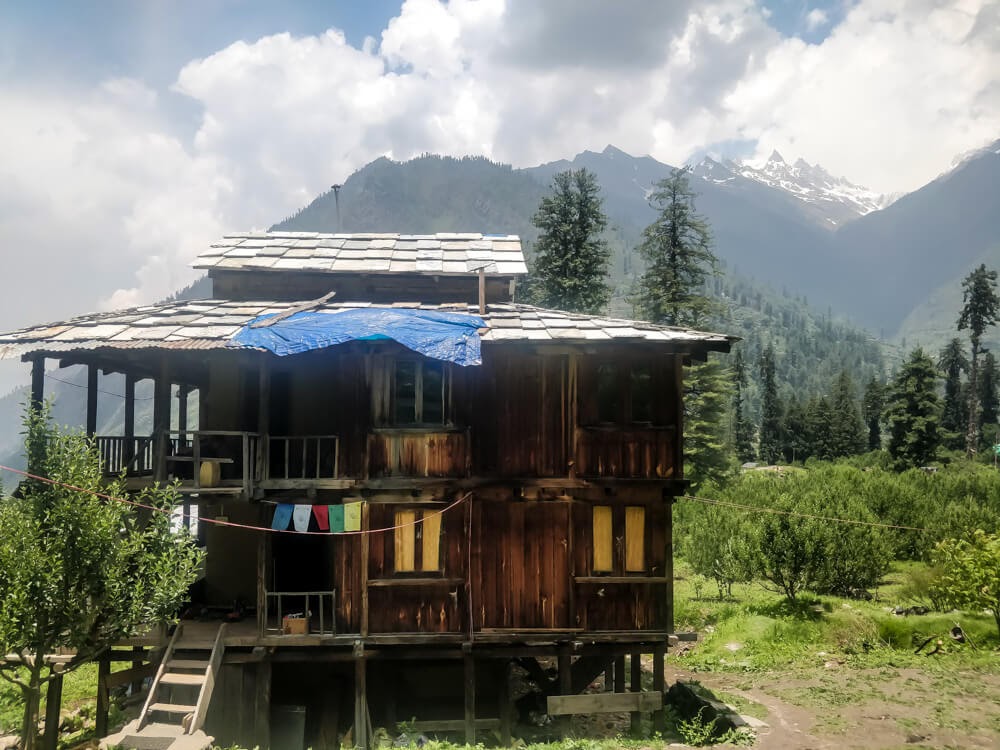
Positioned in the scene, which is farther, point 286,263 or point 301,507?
point 286,263

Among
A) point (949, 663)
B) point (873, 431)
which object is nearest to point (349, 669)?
point (949, 663)

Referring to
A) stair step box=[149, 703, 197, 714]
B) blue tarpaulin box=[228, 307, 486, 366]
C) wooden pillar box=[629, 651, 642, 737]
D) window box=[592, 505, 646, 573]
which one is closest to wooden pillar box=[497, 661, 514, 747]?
wooden pillar box=[629, 651, 642, 737]

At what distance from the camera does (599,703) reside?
14.7 meters

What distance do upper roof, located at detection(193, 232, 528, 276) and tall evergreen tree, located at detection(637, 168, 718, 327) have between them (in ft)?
66.1

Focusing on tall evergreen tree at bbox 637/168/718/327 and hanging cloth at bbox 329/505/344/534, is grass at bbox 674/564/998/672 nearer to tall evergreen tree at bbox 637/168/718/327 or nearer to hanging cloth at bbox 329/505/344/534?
hanging cloth at bbox 329/505/344/534

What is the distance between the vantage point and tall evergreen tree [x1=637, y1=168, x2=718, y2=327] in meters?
38.8

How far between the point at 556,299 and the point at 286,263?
2523cm

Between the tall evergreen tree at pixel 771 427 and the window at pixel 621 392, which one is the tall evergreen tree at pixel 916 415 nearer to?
the tall evergreen tree at pixel 771 427

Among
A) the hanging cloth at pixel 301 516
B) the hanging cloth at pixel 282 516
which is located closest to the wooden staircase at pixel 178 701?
the hanging cloth at pixel 282 516

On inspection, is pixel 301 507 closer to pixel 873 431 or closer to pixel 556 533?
pixel 556 533

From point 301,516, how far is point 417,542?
2476mm

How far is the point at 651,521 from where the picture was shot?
48.9ft

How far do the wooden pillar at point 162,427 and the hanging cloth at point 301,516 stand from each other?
8.87 ft

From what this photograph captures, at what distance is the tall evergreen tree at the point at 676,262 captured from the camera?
3884 centimetres
